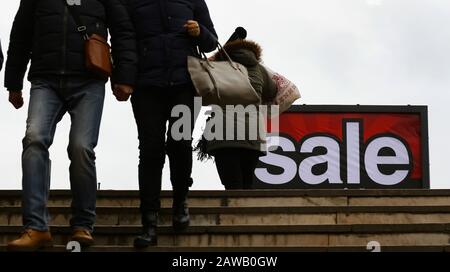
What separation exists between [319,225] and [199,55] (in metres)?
1.49

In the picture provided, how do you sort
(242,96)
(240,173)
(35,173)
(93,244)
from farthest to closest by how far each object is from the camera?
(240,173) → (242,96) → (93,244) → (35,173)

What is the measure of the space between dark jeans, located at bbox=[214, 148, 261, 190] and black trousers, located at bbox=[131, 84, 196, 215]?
1376 mm

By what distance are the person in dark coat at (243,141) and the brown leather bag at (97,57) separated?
180cm

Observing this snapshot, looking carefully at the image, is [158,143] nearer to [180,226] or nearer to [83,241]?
[180,226]

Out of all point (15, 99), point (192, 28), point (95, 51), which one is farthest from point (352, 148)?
point (95, 51)

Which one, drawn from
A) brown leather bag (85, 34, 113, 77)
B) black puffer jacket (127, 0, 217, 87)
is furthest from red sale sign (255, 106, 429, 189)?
brown leather bag (85, 34, 113, 77)

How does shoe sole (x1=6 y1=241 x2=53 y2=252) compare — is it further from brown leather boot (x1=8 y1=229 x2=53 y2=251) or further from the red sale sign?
the red sale sign

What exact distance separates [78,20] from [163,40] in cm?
66

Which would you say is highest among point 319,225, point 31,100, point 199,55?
point 199,55

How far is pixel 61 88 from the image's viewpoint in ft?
28.4

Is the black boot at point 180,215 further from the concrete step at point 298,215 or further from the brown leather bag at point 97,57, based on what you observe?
the brown leather bag at point 97,57
